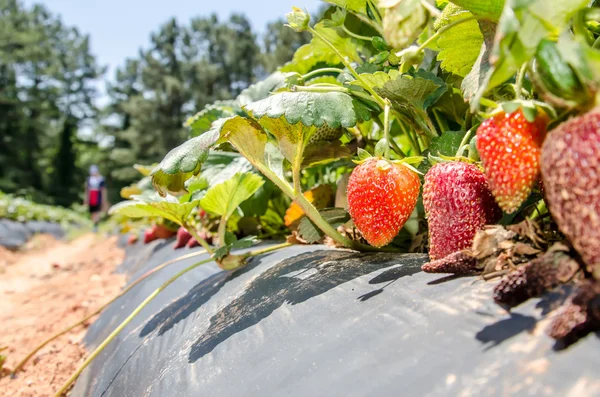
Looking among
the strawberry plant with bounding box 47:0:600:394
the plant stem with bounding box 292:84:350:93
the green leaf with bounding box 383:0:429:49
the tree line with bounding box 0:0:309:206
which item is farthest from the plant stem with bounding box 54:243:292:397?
the tree line with bounding box 0:0:309:206

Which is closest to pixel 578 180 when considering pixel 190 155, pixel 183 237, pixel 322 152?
pixel 190 155

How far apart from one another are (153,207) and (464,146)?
859mm

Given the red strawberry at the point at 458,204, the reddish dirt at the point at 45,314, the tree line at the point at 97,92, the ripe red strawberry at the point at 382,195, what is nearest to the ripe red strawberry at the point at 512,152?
the red strawberry at the point at 458,204

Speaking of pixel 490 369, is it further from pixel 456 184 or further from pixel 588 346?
pixel 456 184

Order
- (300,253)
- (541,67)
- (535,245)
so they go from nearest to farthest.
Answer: (541,67), (535,245), (300,253)

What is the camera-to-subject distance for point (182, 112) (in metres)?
26.8

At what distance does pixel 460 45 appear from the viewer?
95 centimetres

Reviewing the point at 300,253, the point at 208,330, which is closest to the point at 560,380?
the point at 208,330

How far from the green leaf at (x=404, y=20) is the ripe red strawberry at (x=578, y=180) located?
239 mm

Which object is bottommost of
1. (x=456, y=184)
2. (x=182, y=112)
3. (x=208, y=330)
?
(x=208, y=330)

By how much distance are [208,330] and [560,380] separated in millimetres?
759

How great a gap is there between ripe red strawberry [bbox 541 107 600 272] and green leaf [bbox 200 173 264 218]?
0.93m

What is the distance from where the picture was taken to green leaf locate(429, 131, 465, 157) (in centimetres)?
99

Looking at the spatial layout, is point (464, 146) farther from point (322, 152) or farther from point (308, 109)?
point (322, 152)
